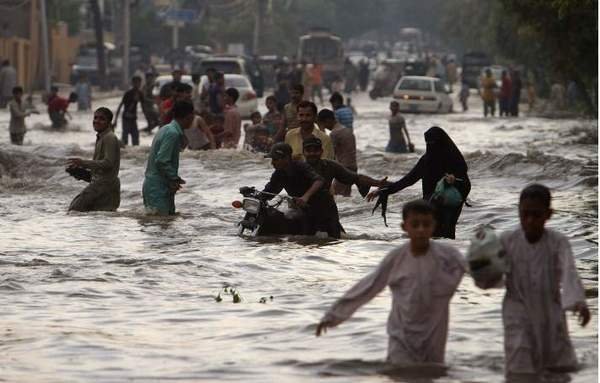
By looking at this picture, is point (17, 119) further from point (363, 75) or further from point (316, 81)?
point (363, 75)

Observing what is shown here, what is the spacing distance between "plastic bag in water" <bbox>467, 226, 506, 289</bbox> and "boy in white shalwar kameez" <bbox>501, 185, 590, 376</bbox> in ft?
0.63

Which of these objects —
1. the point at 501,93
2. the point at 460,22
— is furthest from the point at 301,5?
the point at 501,93

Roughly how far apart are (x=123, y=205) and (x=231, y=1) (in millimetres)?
101250

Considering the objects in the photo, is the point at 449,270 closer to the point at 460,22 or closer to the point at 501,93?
the point at 501,93

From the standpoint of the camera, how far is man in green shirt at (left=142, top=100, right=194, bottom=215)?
55.5 feet

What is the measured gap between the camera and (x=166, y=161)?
16938 millimetres

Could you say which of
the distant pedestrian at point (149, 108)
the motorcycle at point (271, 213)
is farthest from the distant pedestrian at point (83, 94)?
the motorcycle at point (271, 213)

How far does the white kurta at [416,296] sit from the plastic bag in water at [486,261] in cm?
30

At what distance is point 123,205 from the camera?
2281cm

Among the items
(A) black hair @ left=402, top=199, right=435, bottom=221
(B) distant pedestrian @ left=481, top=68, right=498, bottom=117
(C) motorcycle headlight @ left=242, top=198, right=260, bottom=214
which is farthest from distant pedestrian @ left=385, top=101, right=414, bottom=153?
(A) black hair @ left=402, top=199, right=435, bottom=221

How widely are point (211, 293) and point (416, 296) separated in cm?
472

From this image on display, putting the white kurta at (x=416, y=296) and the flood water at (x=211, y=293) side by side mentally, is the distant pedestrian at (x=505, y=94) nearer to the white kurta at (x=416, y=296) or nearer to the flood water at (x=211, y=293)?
the flood water at (x=211, y=293)

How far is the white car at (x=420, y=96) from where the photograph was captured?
177 ft

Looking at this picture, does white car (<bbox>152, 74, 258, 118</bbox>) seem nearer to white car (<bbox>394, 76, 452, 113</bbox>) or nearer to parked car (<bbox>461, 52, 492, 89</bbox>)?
white car (<bbox>394, 76, 452, 113</bbox>)
